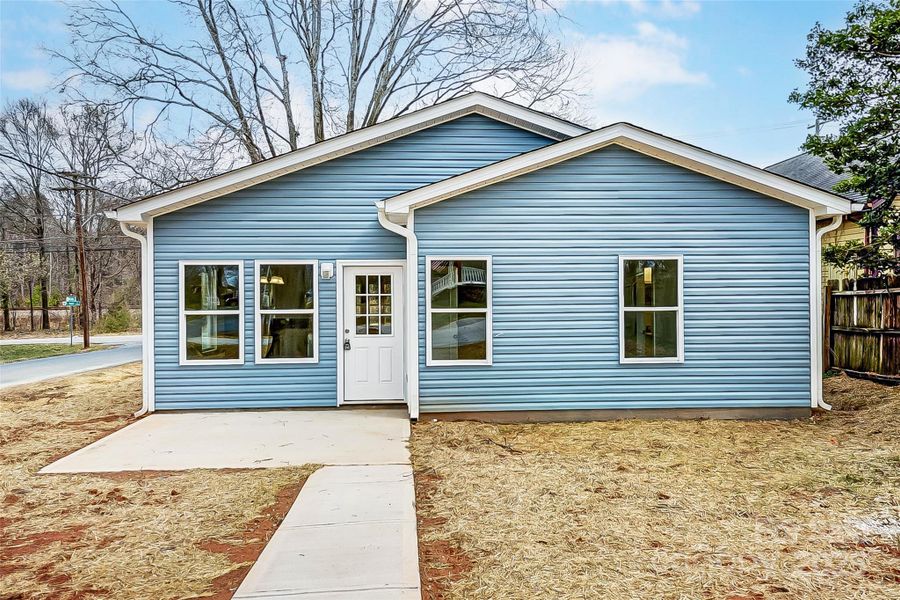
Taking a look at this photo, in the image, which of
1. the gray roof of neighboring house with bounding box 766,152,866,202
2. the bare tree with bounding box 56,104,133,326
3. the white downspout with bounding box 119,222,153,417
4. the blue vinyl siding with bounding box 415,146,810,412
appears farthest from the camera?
the bare tree with bounding box 56,104,133,326

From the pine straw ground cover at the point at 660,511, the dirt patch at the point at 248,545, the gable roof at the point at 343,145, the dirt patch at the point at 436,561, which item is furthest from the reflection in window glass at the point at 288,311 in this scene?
the dirt patch at the point at 436,561

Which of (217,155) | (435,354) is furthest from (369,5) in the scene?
(435,354)

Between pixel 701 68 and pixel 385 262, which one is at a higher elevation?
pixel 701 68

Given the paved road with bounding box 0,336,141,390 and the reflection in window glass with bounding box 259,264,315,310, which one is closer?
the reflection in window glass with bounding box 259,264,315,310

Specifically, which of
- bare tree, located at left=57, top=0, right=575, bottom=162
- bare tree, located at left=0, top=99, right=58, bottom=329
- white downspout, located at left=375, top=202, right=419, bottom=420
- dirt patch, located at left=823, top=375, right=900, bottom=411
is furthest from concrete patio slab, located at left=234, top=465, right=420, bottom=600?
bare tree, located at left=0, top=99, right=58, bottom=329

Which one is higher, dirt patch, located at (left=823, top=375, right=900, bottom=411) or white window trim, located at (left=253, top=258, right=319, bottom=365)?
white window trim, located at (left=253, top=258, right=319, bottom=365)

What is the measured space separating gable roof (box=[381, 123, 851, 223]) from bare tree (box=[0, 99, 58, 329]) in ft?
102

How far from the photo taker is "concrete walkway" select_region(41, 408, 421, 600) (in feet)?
10.1

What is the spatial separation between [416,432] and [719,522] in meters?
3.50

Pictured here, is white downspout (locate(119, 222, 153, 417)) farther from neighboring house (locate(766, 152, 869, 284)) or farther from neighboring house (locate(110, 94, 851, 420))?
neighboring house (locate(766, 152, 869, 284))

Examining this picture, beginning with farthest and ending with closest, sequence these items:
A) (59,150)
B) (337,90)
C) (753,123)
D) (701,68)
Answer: (753,123), (59,150), (701,68), (337,90)

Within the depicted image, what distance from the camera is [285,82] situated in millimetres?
17984

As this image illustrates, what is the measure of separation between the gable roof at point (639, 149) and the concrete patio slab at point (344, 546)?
352cm

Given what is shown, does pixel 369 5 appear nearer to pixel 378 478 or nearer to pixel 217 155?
pixel 217 155
